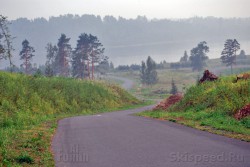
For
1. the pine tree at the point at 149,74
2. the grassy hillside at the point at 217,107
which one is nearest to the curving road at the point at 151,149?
the grassy hillside at the point at 217,107

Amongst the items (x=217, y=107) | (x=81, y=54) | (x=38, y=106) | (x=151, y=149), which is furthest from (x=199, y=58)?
(x=151, y=149)

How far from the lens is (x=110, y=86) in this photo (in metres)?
52.5

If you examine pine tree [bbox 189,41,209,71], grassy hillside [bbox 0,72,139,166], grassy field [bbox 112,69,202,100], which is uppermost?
pine tree [bbox 189,41,209,71]

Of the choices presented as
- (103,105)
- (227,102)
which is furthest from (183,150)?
(103,105)

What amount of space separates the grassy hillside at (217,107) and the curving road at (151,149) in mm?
1244

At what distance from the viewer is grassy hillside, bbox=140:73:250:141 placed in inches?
605

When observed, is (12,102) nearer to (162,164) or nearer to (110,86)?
(162,164)

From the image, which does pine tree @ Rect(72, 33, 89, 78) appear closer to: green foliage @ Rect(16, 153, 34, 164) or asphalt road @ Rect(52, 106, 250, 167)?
asphalt road @ Rect(52, 106, 250, 167)

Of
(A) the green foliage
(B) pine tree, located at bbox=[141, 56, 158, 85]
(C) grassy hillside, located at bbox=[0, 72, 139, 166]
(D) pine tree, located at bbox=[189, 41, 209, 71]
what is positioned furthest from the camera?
(D) pine tree, located at bbox=[189, 41, 209, 71]

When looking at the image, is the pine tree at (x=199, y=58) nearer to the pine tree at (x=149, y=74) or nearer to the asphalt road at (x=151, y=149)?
the pine tree at (x=149, y=74)

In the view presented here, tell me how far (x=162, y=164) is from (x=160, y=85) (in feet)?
329

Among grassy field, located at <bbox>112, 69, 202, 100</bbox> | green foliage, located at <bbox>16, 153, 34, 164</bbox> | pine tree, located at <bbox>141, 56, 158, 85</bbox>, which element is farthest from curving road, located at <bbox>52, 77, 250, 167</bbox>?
pine tree, located at <bbox>141, 56, 158, 85</bbox>

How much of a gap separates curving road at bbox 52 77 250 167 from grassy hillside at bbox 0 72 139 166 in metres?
0.96

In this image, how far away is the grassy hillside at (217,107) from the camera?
1537cm
